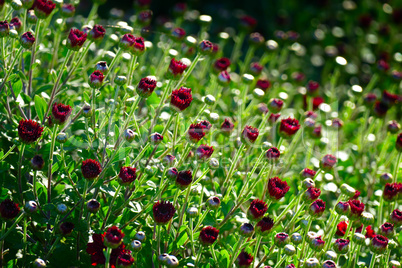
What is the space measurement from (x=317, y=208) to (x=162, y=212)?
1.76 feet

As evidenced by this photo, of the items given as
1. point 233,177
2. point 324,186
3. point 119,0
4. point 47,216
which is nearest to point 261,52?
point 119,0

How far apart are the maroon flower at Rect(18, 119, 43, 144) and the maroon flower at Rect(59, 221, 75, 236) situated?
288mm

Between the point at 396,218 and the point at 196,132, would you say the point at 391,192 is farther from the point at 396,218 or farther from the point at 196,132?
the point at 196,132

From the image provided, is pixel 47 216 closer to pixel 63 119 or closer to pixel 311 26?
pixel 63 119

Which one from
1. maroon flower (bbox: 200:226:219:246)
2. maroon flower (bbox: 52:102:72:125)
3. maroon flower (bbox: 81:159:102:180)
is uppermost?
maroon flower (bbox: 52:102:72:125)

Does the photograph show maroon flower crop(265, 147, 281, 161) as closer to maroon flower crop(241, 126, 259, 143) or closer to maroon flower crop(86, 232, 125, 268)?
maroon flower crop(241, 126, 259, 143)

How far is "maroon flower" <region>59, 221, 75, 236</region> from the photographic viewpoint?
64.5 inches

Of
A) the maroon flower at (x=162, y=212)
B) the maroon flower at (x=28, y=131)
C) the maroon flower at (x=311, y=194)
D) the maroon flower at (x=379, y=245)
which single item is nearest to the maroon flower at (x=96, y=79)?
the maroon flower at (x=28, y=131)

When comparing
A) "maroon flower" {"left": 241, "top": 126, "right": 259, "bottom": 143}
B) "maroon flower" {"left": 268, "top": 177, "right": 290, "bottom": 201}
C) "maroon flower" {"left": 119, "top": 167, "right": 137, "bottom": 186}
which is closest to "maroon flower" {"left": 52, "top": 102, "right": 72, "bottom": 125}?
"maroon flower" {"left": 119, "top": 167, "right": 137, "bottom": 186}

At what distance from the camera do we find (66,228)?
5.37 ft

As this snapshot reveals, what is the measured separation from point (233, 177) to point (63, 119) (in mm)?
721

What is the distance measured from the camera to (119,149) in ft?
5.81

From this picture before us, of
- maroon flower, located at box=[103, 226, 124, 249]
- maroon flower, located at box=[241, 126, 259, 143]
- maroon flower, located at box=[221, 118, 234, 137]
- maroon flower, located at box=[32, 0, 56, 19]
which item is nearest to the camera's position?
maroon flower, located at box=[103, 226, 124, 249]

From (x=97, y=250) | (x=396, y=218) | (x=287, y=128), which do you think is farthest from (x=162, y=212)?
(x=396, y=218)
